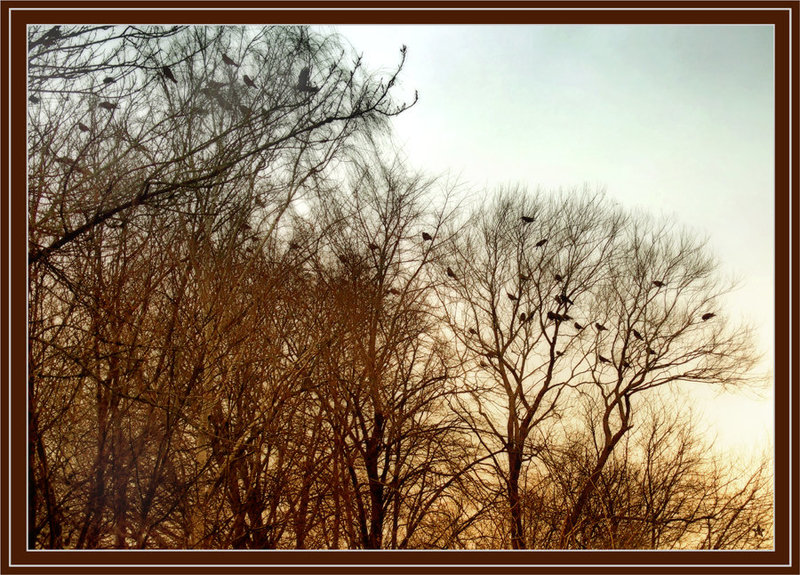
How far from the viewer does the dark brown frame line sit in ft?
11.4

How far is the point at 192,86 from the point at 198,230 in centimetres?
102

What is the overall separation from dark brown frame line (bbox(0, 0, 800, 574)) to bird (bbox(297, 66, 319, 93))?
22.6 inches

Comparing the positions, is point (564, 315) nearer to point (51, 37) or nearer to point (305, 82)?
point (305, 82)

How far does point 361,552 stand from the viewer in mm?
3857

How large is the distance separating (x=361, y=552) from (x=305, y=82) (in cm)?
307

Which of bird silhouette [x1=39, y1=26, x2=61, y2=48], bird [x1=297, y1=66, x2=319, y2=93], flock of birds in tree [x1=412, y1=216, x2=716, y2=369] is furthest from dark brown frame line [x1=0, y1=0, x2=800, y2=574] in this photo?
flock of birds in tree [x1=412, y1=216, x2=716, y2=369]

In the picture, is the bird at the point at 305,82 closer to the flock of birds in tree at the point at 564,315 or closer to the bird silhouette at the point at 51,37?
the bird silhouette at the point at 51,37

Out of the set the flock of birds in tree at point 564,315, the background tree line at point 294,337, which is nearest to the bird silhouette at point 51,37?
the background tree line at point 294,337

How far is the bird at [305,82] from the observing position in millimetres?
4422

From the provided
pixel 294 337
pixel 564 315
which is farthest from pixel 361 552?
pixel 564 315

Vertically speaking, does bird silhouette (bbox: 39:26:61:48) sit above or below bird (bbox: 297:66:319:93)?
below

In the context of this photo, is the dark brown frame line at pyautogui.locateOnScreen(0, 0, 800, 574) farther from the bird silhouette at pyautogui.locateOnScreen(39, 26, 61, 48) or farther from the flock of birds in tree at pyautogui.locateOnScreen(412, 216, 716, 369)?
the flock of birds in tree at pyautogui.locateOnScreen(412, 216, 716, 369)

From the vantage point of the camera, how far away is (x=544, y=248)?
33.7 ft
